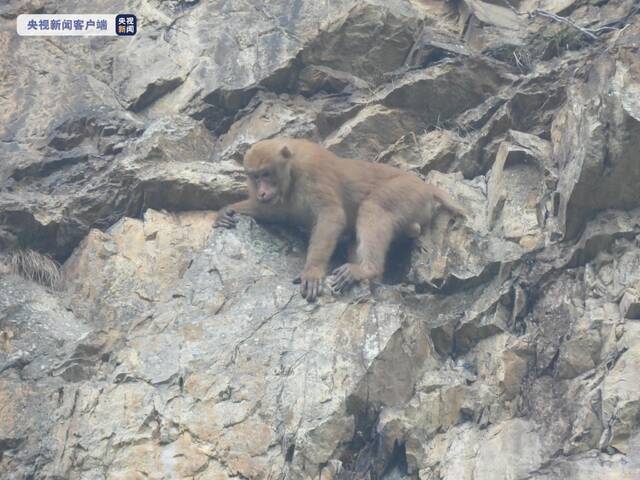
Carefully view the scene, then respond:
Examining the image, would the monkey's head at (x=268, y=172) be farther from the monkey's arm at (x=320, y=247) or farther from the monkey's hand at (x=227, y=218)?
the monkey's arm at (x=320, y=247)

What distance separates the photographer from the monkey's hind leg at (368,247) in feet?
35.1

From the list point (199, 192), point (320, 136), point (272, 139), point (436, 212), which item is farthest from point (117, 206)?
point (436, 212)

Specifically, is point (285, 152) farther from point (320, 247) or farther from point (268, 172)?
point (320, 247)

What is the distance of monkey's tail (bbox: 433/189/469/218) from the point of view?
1177 cm

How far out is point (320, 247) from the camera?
11164 millimetres

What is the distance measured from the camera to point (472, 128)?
13.5 metres

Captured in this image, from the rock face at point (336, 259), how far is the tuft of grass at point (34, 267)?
110 mm

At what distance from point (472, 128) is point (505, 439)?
18.0 feet

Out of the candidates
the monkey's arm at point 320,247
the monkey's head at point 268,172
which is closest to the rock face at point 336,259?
the monkey's arm at point 320,247

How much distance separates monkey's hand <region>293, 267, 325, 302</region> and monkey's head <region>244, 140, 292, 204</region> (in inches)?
46.2

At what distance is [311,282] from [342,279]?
0.33 metres

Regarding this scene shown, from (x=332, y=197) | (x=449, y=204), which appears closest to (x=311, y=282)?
(x=332, y=197)

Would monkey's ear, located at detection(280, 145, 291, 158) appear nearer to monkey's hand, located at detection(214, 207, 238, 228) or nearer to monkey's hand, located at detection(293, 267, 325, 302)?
monkey's hand, located at detection(214, 207, 238, 228)

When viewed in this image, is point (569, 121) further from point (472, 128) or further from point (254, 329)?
point (254, 329)
